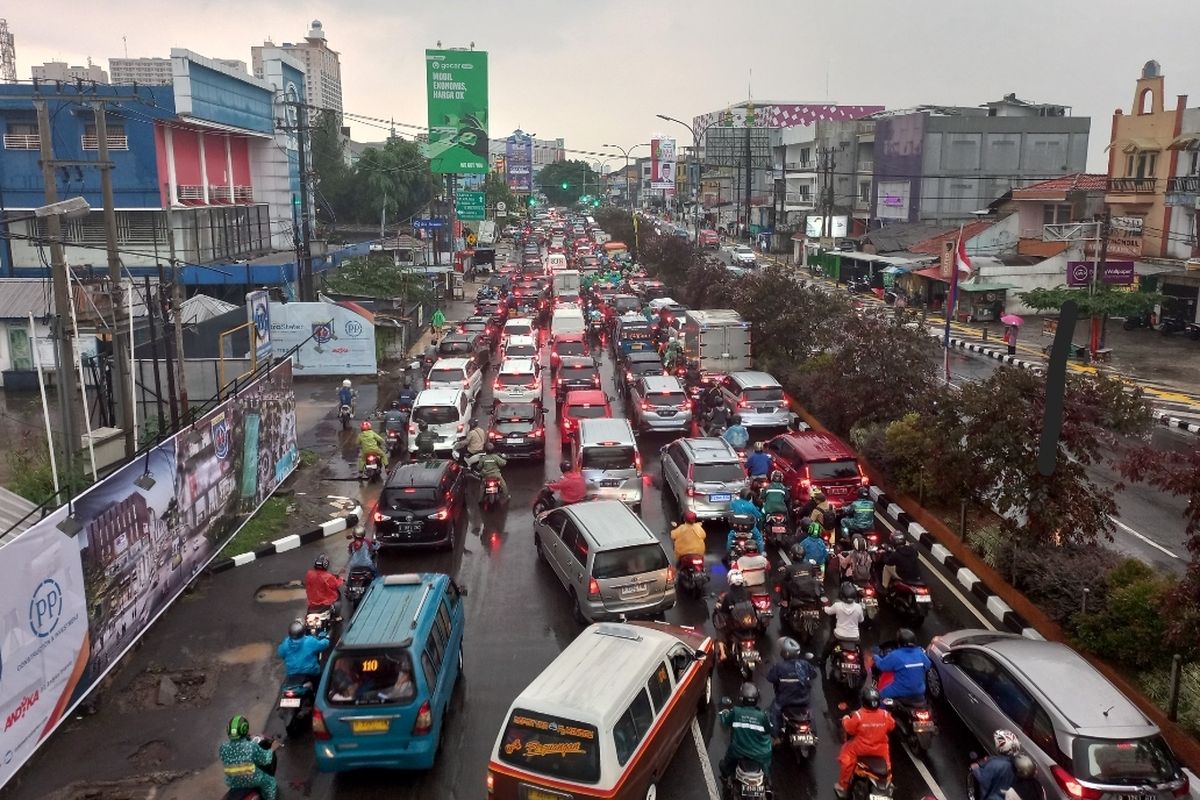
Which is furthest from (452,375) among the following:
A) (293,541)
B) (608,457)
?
(293,541)

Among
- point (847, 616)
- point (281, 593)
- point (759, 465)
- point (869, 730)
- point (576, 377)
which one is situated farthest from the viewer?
point (576, 377)

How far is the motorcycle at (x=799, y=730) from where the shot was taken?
30.5ft

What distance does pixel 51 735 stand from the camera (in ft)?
32.3

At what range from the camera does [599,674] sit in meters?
8.32

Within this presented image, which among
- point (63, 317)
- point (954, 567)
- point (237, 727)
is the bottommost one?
point (954, 567)

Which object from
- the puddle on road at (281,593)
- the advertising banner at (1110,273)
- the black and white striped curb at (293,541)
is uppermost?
the advertising banner at (1110,273)

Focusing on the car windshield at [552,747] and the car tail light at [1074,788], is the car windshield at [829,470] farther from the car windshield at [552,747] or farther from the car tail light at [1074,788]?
the car windshield at [552,747]

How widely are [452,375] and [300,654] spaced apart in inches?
611

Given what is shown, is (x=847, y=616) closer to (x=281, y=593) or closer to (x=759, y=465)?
(x=759, y=465)

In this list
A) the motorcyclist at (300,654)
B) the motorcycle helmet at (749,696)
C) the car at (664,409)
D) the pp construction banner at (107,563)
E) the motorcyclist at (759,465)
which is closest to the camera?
the motorcycle helmet at (749,696)

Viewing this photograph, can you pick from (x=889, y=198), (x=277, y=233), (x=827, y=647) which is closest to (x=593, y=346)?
(x=277, y=233)

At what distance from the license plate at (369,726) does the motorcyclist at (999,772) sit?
5.08m

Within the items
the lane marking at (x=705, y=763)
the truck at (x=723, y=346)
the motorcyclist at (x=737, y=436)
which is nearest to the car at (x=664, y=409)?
the motorcyclist at (x=737, y=436)

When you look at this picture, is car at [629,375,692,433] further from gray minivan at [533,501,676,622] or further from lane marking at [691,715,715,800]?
lane marking at [691,715,715,800]
